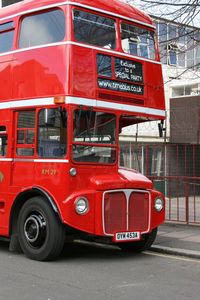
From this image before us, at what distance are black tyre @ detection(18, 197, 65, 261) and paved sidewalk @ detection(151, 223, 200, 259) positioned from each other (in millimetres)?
2390

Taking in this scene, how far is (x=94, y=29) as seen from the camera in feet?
29.4

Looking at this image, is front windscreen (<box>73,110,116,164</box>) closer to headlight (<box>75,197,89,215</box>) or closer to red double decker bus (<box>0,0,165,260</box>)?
red double decker bus (<box>0,0,165,260</box>)

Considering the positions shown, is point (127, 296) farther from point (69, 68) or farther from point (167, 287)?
point (69, 68)

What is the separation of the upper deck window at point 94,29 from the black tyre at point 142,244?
359 cm

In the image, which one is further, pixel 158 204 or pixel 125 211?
pixel 158 204

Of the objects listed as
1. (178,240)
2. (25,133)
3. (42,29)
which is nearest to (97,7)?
(42,29)

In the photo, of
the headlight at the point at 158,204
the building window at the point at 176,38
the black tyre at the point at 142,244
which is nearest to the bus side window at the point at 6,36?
the headlight at the point at 158,204

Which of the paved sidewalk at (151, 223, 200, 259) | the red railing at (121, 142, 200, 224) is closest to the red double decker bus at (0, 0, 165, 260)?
the paved sidewalk at (151, 223, 200, 259)

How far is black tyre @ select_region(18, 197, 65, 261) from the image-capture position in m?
8.22

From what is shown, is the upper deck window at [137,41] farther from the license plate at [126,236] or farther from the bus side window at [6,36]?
the license plate at [126,236]

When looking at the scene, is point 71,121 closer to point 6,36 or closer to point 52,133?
point 52,133

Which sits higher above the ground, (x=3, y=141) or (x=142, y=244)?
(x=3, y=141)

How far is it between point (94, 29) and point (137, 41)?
3.67 ft

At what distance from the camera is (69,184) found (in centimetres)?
823
